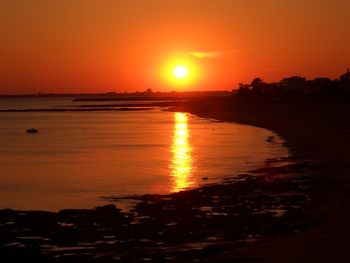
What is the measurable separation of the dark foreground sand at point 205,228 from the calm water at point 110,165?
1949 mm

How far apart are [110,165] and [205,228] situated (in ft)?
49.3

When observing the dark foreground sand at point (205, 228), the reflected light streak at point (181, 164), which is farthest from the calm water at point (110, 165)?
the dark foreground sand at point (205, 228)

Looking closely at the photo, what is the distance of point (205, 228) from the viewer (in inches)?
564

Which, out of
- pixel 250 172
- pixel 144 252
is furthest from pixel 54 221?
pixel 250 172

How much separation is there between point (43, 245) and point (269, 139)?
3157 centimetres

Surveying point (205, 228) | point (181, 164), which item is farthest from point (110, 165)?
point (205, 228)

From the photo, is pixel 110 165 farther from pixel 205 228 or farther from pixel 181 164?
pixel 205 228

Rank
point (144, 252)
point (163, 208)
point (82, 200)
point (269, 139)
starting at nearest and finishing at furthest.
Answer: point (144, 252) → point (163, 208) → point (82, 200) → point (269, 139)

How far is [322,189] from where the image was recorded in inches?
772

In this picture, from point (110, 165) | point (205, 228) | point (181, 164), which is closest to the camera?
point (205, 228)

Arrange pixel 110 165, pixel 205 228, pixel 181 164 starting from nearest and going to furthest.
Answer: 1. pixel 205 228
2. pixel 110 165
3. pixel 181 164

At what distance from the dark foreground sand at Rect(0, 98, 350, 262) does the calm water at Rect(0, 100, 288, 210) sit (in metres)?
1.95

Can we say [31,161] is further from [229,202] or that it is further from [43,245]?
[43,245]

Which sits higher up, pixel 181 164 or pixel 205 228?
pixel 205 228
